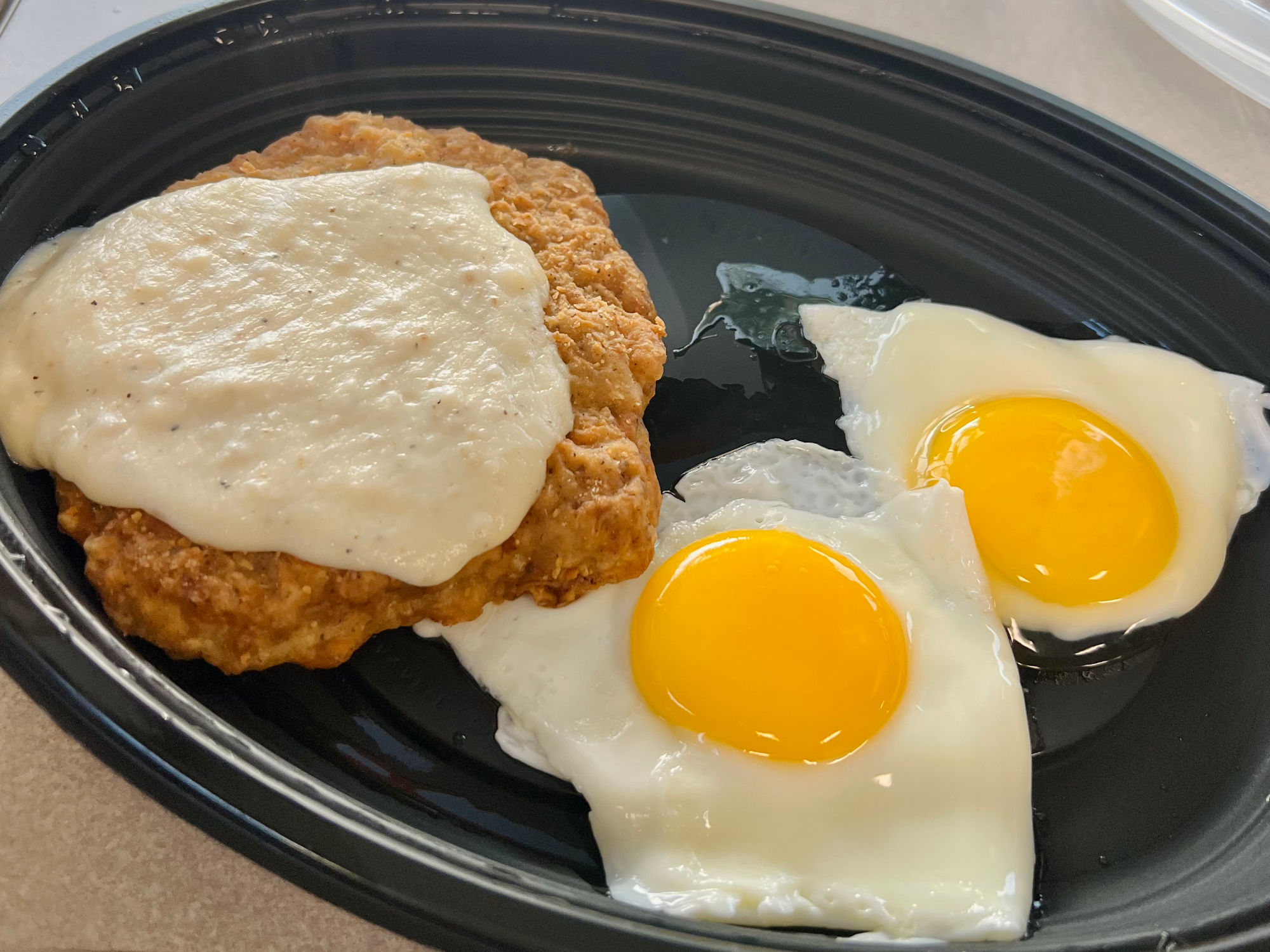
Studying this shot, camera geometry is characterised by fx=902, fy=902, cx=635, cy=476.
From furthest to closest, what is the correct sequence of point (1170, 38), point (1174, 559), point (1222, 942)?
point (1170, 38) < point (1174, 559) < point (1222, 942)

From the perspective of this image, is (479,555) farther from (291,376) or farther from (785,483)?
(785,483)

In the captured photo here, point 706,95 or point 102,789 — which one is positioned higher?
point 706,95

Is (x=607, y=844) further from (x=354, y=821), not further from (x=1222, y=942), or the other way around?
(x=1222, y=942)

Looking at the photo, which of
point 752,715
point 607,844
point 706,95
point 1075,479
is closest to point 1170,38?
point 706,95

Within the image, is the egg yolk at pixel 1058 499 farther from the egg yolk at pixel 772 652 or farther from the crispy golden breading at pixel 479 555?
the crispy golden breading at pixel 479 555

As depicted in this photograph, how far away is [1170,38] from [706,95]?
1.86 m

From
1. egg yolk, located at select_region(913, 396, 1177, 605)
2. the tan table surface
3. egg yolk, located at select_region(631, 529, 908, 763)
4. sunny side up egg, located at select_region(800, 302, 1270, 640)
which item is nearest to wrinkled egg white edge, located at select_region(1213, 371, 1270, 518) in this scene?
sunny side up egg, located at select_region(800, 302, 1270, 640)

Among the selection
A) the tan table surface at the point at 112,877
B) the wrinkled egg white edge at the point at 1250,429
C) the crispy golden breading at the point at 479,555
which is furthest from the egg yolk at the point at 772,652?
the wrinkled egg white edge at the point at 1250,429

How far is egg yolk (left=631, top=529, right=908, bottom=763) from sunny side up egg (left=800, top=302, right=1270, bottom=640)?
1.51 feet

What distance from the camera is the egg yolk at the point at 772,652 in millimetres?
1747

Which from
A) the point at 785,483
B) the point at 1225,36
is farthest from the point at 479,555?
the point at 1225,36

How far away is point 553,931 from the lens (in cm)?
138

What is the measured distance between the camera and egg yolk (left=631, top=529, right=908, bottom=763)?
1.75m

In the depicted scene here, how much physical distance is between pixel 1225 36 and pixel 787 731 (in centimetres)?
307
